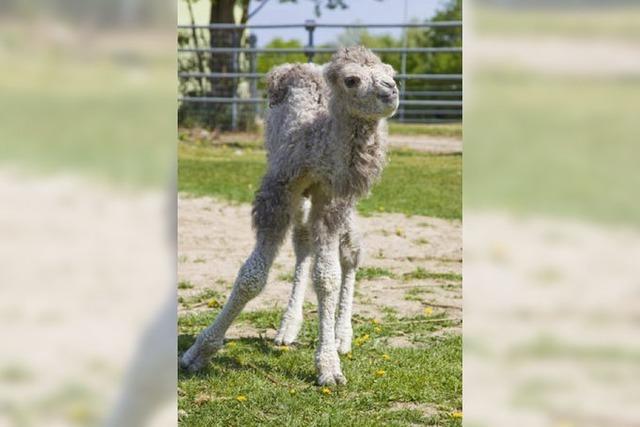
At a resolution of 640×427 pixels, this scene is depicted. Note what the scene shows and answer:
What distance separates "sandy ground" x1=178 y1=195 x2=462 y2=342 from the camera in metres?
3.50

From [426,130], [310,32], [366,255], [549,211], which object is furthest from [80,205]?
[426,130]

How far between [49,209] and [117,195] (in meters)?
0.08

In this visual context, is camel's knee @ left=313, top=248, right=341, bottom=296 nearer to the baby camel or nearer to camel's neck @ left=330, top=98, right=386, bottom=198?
the baby camel

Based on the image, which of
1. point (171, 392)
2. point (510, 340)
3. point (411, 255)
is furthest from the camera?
point (411, 255)

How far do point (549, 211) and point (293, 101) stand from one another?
1275mm

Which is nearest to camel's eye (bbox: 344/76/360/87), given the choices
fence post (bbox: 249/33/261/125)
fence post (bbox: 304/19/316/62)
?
fence post (bbox: 304/19/316/62)

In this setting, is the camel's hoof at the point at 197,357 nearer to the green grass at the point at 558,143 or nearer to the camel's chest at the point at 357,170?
the camel's chest at the point at 357,170

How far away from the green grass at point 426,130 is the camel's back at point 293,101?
3.29 m

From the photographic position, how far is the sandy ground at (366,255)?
11.5ft

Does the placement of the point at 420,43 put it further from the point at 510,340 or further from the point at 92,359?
the point at 92,359

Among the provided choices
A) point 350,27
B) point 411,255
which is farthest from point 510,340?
point 350,27

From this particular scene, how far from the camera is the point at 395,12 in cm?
433

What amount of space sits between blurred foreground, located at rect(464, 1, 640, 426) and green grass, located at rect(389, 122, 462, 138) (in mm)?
4339

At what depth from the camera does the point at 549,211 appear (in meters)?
1.58
